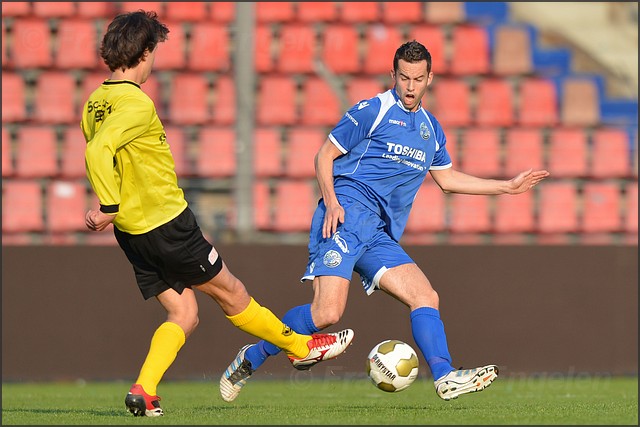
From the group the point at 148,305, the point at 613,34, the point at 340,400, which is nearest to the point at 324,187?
the point at 340,400

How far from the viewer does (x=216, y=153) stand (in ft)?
37.2

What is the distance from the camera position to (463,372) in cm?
587

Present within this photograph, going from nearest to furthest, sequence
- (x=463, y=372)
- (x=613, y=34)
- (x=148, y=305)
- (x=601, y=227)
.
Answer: (x=463, y=372) → (x=148, y=305) → (x=601, y=227) → (x=613, y=34)

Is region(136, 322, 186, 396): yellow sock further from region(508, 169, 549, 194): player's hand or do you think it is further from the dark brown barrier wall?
the dark brown barrier wall

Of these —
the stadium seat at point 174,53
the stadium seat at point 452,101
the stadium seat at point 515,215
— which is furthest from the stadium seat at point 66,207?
the stadium seat at point 515,215

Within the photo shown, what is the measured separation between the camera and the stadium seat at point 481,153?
11.9 metres

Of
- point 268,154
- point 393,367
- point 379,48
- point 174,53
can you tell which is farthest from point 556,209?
point 393,367

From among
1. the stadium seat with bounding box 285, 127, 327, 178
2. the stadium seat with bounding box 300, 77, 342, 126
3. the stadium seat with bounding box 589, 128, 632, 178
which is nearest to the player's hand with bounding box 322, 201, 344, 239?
the stadium seat with bounding box 285, 127, 327, 178

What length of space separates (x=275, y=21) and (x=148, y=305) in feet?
12.3

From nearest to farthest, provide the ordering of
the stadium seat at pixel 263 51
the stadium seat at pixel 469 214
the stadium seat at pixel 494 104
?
the stadium seat at pixel 469 214
the stadium seat at pixel 263 51
the stadium seat at pixel 494 104

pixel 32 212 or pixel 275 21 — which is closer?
pixel 32 212

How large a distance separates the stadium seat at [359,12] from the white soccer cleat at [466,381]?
24.8ft

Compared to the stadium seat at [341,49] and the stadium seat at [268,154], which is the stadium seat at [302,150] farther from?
the stadium seat at [341,49]

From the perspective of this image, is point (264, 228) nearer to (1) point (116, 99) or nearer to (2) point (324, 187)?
(2) point (324, 187)
